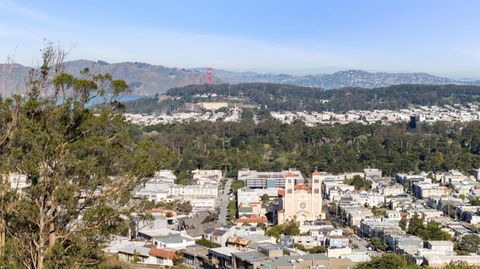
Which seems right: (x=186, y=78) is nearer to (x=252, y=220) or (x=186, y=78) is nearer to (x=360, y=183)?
(x=360, y=183)

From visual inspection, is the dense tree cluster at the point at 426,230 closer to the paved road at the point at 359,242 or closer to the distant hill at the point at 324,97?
the paved road at the point at 359,242

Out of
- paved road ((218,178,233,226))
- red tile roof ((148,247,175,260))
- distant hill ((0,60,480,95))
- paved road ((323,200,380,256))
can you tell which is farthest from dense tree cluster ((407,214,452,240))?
distant hill ((0,60,480,95))

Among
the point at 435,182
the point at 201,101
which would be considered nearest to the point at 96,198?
the point at 435,182

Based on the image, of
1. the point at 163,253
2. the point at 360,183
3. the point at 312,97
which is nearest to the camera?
the point at 163,253

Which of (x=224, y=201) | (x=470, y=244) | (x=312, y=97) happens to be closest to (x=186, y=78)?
(x=312, y=97)

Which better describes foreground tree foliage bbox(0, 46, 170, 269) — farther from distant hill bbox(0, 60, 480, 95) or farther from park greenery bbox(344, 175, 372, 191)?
distant hill bbox(0, 60, 480, 95)

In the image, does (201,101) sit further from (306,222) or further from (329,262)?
(329,262)
